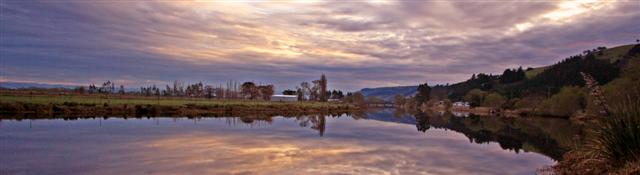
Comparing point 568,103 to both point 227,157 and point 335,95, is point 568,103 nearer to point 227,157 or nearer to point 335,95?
point 227,157

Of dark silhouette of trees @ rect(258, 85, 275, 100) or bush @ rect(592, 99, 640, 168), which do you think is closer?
bush @ rect(592, 99, 640, 168)

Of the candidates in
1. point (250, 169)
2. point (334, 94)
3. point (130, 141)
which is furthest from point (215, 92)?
point (250, 169)

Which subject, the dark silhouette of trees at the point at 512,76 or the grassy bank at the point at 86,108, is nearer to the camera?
the grassy bank at the point at 86,108

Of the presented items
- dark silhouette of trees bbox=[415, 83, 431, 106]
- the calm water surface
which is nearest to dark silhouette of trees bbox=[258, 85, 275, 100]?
dark silhouette of trees bbox=[415, 83, 431, 106]

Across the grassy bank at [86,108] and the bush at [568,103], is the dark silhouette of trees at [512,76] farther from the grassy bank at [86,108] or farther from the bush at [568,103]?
the grassy bank at [86,108]

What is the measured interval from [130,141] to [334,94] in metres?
179

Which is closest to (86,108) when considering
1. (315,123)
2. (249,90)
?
(315,123)

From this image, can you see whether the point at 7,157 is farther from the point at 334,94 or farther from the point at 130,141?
the point at 334,94

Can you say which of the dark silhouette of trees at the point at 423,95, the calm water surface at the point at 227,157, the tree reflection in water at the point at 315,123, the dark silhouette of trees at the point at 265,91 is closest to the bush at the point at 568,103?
the tree reflection in water at the point at 315,123

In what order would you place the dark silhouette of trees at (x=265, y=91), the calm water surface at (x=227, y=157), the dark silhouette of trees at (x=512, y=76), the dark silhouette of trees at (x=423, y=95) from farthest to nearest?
the dark silhouette of trees at (x=512, y=76) < the dark silhouette of trees at (x=423, y=95) < the dark silhouette of trees at (x=265, y=91) < the calm water surface at (x=227, y=157)

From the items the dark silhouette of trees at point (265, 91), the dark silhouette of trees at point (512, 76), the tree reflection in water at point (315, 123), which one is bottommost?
the tree reflection in water at point (315, 123)

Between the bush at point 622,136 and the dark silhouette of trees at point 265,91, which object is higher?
the dark silhouette of trees at point 265,91

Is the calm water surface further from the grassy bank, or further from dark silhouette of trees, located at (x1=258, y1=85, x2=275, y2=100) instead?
dark silhouette of trees, located at (x1=258, y1=85, x2=275, y2=100)

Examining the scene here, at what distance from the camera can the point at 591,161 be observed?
11.5 metres
